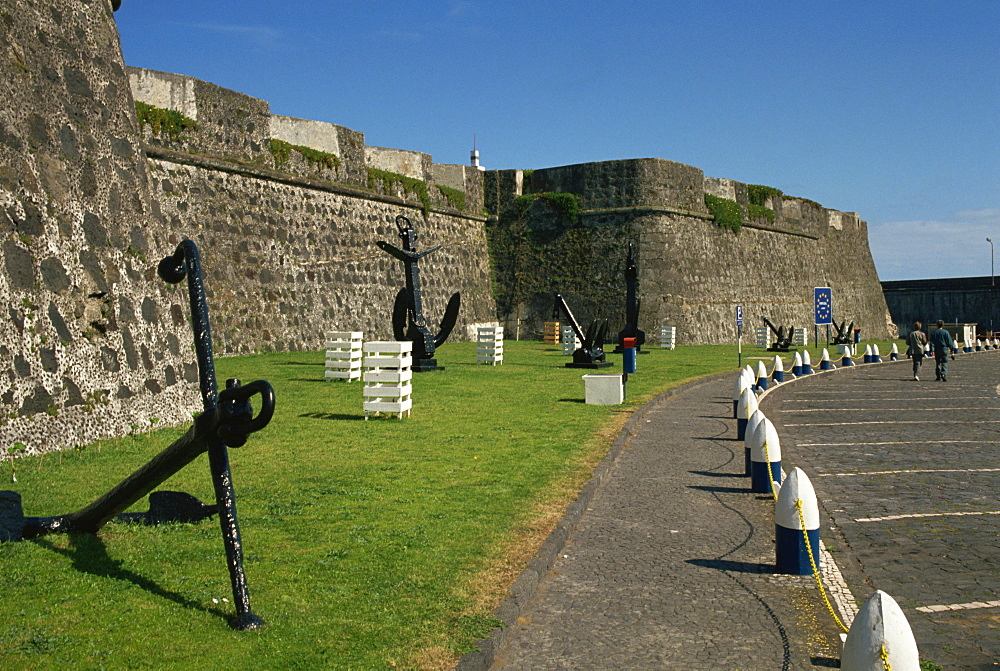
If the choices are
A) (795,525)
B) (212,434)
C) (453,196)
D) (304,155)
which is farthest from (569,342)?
(212,434)

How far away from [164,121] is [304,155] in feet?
17.2

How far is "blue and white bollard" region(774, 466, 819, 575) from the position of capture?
16.9 feet

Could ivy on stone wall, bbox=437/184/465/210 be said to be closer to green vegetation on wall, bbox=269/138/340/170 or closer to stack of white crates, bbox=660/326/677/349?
green vegetation on wall, bbox=269/138/340/170

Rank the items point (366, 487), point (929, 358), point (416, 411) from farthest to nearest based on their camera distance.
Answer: point (929, 358)
point (416, 411)
point (366, 487)

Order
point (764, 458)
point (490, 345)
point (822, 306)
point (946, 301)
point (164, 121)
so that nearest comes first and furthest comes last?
1. point (764, 458)
2. point (164, 121)
3. point (490, 345)
4. point (822, 306)
5. point (946, 301)

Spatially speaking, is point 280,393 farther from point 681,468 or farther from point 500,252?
point 500,252

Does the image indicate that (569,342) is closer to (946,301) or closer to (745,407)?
(745,407)

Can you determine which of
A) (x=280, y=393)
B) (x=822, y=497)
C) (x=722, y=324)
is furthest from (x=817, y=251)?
(x=822, y=497)

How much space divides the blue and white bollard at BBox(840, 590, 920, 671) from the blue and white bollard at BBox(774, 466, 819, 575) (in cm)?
211

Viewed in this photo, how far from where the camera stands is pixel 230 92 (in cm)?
2300

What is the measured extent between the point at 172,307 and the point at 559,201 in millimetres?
26649

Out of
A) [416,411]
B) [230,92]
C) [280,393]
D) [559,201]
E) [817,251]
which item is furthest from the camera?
[817,251]

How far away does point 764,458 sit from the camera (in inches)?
294

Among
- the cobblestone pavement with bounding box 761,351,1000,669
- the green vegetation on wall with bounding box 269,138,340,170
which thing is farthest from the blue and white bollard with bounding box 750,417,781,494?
the green vegetation on wall with bounding box 269,138,340,170
